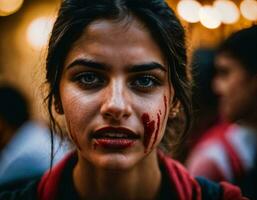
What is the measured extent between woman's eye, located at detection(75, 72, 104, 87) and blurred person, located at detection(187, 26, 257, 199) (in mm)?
1266

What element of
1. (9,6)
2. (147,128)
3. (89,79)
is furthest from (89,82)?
(9,6)

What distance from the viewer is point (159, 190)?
9.03 ft

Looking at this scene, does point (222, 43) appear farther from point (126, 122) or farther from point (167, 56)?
point (126, 122)

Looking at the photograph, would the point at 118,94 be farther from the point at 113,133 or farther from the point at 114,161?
the point at 114,161

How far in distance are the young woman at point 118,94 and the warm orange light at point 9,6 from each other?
616cm

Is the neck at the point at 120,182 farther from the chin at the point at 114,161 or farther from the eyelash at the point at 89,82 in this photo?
the eyelash at the point at 89,82

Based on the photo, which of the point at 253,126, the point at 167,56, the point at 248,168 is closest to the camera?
the point at 167,56

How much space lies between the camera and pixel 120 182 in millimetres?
2705

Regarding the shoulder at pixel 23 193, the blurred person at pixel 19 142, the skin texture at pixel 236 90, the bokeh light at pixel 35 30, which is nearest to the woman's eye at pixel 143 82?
the shoulder at pixel 23 193

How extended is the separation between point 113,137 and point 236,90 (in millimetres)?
1801

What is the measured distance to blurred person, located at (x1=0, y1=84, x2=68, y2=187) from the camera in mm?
3100

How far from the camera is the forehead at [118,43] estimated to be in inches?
95.5

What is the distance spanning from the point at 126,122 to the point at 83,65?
0.36m

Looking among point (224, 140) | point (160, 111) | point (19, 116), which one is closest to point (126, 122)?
point (160, 111)
